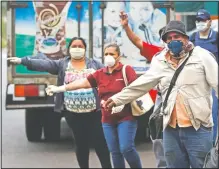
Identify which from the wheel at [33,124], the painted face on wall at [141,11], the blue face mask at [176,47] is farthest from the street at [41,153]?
the blue face mask at [176,47]

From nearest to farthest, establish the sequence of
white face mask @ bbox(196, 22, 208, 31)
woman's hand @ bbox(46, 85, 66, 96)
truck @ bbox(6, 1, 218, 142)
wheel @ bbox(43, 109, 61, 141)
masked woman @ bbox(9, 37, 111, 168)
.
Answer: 1. woman's hand @ bbox(46, 85, 66, 96)
2. masked woman @ bbox(9, 37, 111, 168)
3. white face mask @ bbox(196, 22, 208, 31)
4. truck @ bbox(6, 1, 218, 142)
5. wheel @ bbox(43, 109, 61, 141)

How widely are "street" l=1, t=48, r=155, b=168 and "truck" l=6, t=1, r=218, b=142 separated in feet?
1.27

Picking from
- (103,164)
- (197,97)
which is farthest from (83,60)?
(197,97)

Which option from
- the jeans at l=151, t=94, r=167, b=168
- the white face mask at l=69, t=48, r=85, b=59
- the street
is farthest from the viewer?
the street

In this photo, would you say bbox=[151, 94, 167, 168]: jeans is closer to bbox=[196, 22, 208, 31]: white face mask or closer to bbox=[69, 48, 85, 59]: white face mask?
bbox=[69, 48, 85, 59]: white face mask

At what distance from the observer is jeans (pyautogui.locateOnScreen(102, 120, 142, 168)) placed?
21.0ft

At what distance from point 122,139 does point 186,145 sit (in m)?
1.40

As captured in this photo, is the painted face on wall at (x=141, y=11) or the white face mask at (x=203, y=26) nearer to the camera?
the white face mask at (x=203, y=26)

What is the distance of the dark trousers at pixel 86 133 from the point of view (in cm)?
667

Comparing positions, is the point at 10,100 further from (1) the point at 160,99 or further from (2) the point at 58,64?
(1) the point at 160,99

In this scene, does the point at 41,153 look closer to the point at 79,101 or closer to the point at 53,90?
the point at 79,101

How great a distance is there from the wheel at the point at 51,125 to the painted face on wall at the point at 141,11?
69.1 inches

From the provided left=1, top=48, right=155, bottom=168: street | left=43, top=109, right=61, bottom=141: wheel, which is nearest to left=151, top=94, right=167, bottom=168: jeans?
left=1, top=48, right=155, bottom=168: street

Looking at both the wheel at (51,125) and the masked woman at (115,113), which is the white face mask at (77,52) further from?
the wheel at (51,125)
